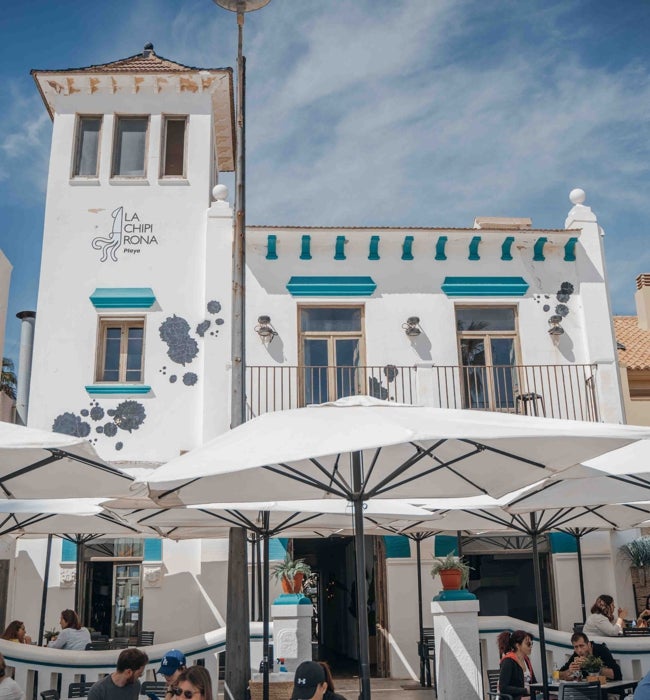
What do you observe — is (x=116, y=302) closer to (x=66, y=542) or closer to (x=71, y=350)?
(x=71, y=350)

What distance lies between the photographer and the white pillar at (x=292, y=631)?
10.7m

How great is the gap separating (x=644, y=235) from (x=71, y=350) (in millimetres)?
13984

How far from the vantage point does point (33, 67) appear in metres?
16.0

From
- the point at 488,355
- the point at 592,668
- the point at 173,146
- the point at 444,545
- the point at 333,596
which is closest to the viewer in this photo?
the point at 592,668

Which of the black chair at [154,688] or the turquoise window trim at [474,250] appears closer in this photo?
the black chair at [154,688]

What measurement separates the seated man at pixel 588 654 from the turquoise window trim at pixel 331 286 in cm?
794

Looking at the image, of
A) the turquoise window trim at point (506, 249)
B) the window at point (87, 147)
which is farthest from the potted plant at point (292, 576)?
the window at point (87, 147)

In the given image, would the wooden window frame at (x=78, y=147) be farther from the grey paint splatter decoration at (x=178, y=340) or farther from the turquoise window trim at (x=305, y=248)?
the turquoise window trim at (x=305, y=248)

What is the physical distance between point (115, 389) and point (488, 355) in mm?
7033

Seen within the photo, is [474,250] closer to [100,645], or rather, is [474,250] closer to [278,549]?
[278,549]

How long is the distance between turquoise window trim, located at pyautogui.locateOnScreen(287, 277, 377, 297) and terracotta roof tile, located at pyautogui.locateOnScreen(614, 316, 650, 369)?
31.4ft

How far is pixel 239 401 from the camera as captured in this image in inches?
378

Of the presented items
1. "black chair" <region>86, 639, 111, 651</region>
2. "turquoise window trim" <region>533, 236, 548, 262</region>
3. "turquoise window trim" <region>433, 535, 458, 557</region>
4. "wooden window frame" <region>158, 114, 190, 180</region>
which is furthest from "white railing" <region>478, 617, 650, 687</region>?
"wooden window frame" <region>158, 114, 190, 180</region>

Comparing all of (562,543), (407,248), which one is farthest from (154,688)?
(407,248)
